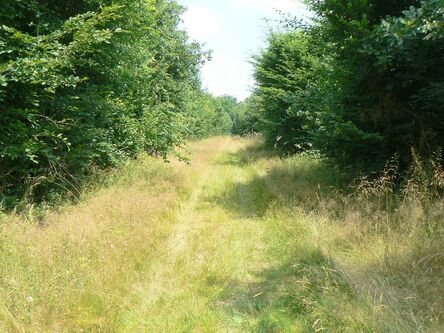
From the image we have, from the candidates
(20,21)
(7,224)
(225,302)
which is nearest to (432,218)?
(225,302)

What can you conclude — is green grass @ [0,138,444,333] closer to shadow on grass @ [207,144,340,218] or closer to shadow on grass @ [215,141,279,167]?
shadow on grass @ [207,144,340,218]

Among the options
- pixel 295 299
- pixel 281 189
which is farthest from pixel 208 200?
pixel 295 299

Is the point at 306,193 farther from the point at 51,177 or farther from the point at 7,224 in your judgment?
the point at 7,224

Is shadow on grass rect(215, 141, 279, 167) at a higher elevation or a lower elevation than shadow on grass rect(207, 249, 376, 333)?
higher

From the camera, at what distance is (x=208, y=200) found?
410 inches

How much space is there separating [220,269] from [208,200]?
466 centimetres

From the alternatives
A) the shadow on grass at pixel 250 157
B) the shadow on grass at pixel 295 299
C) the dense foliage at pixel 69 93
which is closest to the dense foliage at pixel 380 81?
the shadow on grass at pixel 295 299

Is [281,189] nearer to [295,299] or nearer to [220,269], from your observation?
[220,269]

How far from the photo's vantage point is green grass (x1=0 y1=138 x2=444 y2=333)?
3.99 meters

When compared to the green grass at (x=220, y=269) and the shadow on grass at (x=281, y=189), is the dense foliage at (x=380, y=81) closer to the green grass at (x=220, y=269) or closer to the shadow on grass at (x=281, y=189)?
the shadow on grass at (x=281, y=189)

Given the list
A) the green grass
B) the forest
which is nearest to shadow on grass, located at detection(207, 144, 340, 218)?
the forest

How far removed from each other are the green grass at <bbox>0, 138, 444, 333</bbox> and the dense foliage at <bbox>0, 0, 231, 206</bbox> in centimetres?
115

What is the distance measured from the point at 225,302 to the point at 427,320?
2306mm

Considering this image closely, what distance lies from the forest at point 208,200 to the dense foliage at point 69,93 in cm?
4
